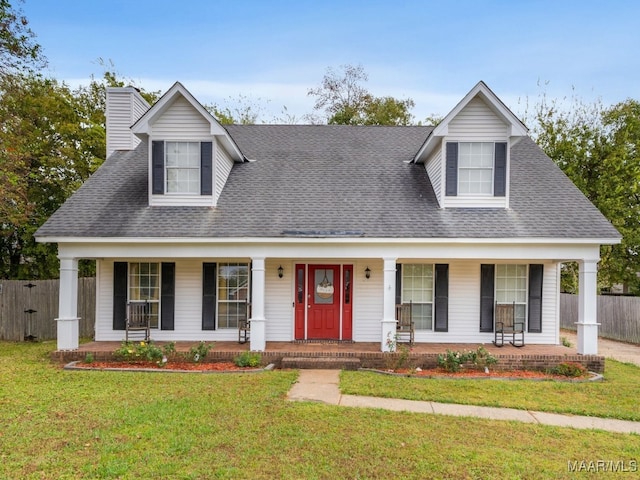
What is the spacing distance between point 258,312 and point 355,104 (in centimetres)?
2004

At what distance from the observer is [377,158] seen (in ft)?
41.0

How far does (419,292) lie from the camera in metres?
10.8

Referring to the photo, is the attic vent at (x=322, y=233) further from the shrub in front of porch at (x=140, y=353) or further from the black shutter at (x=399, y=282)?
the shrub in front of porch at (x=140, y=353)

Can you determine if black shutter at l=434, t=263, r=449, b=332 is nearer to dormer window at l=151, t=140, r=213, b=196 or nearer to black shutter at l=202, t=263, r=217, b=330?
black shutter at l=202, t=263, r=217, b=330

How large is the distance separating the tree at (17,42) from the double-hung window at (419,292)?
1197 centimetres

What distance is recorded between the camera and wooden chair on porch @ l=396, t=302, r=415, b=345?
10.2 metres

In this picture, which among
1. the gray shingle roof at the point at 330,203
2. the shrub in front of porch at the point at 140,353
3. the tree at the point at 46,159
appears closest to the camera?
the shrub in front of porch at the point at 140,353

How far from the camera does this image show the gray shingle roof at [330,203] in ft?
31.4

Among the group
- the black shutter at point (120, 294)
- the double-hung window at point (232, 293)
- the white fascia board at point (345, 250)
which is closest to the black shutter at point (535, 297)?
the white fascia board at point (345, 250)

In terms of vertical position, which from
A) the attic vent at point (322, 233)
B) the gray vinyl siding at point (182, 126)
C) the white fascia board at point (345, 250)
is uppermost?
the gray vinyl siding at point (182, 126)

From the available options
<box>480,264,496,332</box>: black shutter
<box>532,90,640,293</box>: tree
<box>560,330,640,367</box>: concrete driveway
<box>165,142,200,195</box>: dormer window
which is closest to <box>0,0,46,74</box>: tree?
<box>165,142,200,195</box>: dormer window

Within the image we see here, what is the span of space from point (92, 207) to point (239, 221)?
13.1 feet

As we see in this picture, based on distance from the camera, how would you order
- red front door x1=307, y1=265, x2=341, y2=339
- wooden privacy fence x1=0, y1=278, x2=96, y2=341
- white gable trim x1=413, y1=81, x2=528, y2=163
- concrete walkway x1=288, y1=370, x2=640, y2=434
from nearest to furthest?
1. concrete walkway x1=288, y1=370, x2=640, y2=434
2. white gable trim x1=413, y1=81, x2=528, y2=163
3. red front door x1=307, y1=265, x2=341, y2=339
4. wooden privacy fence x1=0, y1=278, x2=96, y2=341

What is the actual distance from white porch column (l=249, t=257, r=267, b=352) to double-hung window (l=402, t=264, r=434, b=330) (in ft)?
12.7
